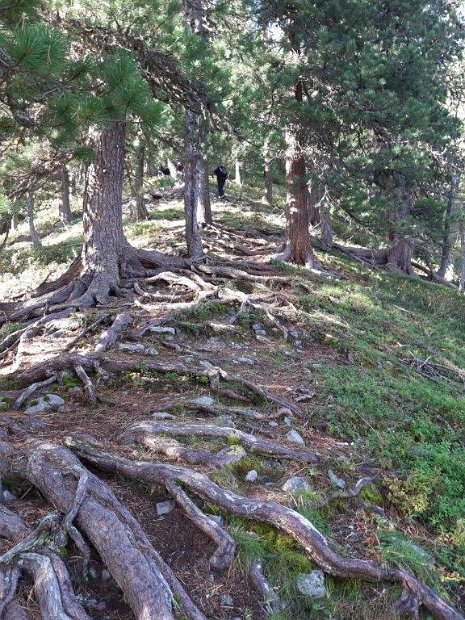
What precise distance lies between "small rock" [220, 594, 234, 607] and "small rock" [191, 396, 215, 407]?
7.64ft

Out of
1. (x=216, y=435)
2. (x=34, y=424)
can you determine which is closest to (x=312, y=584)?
(x=216, y=435)

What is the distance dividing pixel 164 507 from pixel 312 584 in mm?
1068

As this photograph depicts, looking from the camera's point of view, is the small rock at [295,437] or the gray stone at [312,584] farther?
the small rock at [295,437]

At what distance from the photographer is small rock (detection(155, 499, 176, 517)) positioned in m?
3.45

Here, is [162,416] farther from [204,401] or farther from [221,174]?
[221,174]

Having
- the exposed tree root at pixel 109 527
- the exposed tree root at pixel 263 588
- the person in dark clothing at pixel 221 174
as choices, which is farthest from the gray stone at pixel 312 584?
the person in dark clothing at pixel 221 174

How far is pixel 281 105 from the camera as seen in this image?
11.9 metres

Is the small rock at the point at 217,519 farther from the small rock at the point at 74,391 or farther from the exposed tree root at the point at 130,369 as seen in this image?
the small rock at the point at 74,391

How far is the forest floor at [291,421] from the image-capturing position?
3100 millimetres

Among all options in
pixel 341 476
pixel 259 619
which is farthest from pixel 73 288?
pixel 259 619

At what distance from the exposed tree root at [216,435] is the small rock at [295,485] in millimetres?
359

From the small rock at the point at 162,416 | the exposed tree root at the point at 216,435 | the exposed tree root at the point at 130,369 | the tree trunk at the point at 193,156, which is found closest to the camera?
the exposed tree root at the point at 216,435

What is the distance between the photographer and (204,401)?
17.4 feet

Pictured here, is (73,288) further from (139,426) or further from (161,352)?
(139,426)
